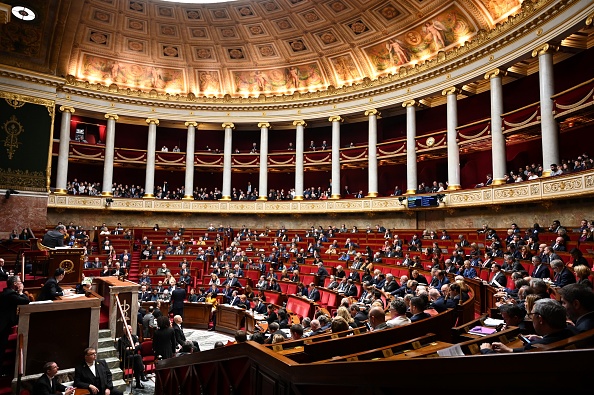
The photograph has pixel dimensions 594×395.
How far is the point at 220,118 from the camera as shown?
27656mm

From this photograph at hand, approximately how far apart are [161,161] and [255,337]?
930 inches

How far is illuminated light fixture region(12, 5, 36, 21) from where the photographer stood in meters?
14.2

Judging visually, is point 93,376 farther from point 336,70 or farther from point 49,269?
point 336,70

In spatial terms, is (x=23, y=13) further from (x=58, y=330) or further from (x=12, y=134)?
(x=58, y=330)

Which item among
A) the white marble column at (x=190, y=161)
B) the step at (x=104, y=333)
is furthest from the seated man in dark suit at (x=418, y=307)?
the white marble column at (x=190, y=161)

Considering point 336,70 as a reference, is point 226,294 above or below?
below

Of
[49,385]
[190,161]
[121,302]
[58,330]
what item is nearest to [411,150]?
[190,161]

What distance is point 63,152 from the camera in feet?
79.6

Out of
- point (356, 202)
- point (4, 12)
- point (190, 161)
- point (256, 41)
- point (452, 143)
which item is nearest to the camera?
point (4, 12)

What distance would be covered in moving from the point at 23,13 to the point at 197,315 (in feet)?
42.8

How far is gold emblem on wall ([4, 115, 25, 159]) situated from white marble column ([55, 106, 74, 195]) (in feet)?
12.8

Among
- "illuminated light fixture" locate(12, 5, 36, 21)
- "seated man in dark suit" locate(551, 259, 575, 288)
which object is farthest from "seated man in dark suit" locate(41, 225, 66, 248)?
"seated man in dark suit" locate(551, 259, 575, 288)

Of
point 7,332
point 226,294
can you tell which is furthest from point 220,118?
point 7,332

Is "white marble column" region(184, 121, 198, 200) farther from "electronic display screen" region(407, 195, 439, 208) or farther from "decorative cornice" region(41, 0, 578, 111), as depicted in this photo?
"electronic display screen" region(407, 195, 439, 208)
